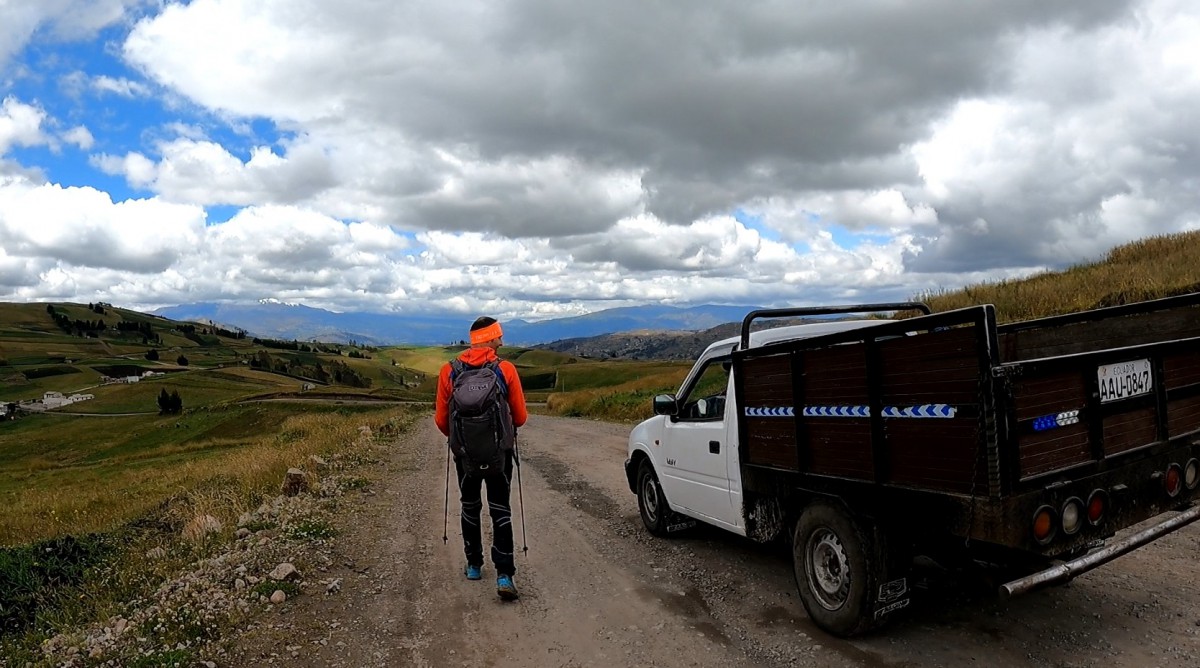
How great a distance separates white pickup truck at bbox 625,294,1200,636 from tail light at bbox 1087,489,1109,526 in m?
0.01

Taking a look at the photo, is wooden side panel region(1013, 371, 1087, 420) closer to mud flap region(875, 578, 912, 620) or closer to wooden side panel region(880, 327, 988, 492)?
wooden side panel region(880, 327, 988, 492)

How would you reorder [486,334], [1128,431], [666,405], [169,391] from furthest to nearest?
[169,391] < [666,405] < [486,334] < [1128,431]

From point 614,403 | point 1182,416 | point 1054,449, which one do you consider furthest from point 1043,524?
point 614,403

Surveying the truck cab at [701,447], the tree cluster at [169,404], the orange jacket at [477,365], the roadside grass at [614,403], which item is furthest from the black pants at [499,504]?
the tree cluster at [169,404]

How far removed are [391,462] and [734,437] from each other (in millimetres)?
11273

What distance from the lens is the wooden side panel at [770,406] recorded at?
5367 mm

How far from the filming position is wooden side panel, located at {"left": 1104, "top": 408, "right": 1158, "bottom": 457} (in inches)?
168

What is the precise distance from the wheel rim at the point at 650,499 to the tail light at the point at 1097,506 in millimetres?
4457

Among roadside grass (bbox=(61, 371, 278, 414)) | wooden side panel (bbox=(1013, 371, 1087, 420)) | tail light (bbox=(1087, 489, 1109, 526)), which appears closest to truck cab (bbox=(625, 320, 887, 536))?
wooden side panel (bbox=(1013, 371, 1087, 420))

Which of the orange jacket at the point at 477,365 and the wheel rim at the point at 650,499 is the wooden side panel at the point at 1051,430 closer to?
the orange jacket at the point at 477,365

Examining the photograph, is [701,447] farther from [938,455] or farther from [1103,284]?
[1103,284]

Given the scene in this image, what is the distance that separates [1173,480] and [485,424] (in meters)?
5.07

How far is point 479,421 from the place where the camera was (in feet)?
19.1

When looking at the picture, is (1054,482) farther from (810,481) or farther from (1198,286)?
(1198,286)
